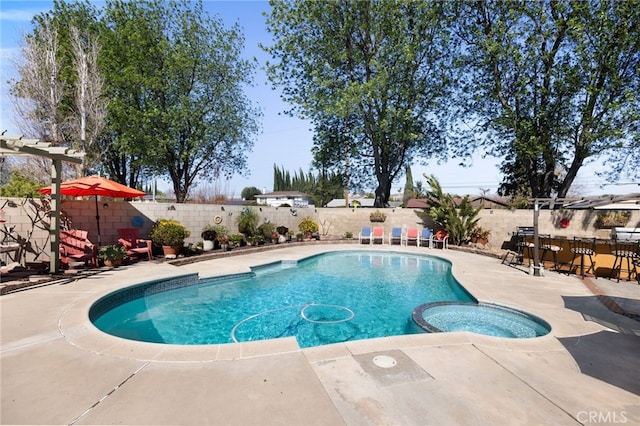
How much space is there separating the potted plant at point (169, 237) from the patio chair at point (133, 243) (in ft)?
Answer: 1.17

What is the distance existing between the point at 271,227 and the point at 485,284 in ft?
34.3

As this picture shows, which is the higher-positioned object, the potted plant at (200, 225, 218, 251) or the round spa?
the potted plant at (200, 225, 218, 251)

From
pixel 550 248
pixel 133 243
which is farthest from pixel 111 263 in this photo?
pixel 550 248

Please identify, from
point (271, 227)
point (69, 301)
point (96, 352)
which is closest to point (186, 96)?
point (271, 227)

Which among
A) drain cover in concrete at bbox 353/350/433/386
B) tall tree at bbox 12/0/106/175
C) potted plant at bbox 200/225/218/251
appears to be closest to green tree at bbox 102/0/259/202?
tall tree at bbox 12/0/106/175

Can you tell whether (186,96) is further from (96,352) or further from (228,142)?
(96,352)

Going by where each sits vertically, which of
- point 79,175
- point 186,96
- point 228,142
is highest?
point 186,96

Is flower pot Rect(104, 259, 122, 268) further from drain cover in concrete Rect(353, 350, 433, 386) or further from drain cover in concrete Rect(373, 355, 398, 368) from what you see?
drain cover in concrete Rect(373, 355, 398, 368)

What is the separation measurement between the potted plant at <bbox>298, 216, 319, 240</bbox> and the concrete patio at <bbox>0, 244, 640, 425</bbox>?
12.8m

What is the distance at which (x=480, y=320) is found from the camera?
584cm

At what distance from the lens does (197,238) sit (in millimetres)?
12633

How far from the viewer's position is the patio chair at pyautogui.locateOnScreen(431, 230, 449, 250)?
1493cm

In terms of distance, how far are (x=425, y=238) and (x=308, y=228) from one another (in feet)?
21.9

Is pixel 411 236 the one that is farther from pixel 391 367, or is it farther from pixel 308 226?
pixel 391 367
